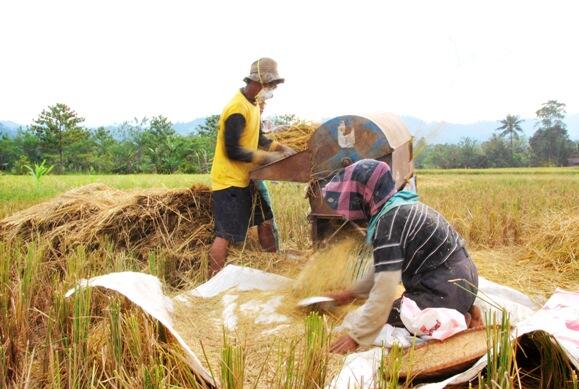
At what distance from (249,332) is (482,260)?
2.57m

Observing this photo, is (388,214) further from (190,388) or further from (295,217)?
(295,217)

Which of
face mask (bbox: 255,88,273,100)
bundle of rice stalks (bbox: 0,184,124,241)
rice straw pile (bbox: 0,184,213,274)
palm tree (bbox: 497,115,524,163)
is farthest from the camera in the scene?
palm tree (bbox: 497,115,524,163)

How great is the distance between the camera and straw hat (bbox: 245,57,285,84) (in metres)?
4.60

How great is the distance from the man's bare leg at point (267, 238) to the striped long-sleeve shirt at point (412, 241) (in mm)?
2294

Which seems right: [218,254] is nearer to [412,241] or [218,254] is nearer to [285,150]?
[285,150]

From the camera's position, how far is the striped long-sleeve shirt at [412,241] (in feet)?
9.16

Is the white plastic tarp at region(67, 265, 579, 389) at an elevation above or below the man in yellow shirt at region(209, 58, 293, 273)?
below

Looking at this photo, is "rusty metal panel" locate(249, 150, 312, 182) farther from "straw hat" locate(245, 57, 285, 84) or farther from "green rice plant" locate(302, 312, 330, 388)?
"green rice plant" locate(302, 312, 330, 388)

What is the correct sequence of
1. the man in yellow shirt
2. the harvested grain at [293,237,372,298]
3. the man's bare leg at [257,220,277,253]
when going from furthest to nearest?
the man's bare leg at [257,220,277,253] → the man in yellow shirt → the harvested grain at [293,237,372,298]

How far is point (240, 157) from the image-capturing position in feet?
15.1

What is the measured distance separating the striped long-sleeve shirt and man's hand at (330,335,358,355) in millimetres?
389

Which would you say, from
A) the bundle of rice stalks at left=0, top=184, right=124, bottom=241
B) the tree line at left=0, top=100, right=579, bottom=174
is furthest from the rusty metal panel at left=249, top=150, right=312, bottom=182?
the tree line at left=0, top=100, right=579, bottom=174

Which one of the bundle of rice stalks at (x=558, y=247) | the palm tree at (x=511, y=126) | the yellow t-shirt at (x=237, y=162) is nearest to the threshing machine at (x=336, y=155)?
the yellow t-shirt at (x=237, y=162)

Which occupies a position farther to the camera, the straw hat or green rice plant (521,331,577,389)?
the straw hat
